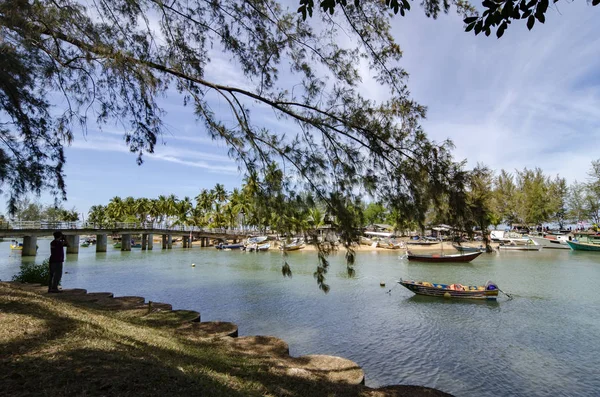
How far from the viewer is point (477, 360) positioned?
8.88 m

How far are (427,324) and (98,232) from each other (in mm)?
43442

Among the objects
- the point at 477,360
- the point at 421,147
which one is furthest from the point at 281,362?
the point at 477,360

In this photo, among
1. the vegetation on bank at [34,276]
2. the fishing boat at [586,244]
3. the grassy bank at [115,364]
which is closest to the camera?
the grassy bank at [115,364]

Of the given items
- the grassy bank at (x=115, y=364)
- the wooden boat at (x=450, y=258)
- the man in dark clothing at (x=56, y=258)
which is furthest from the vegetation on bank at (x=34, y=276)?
the wooden boat at (x=450, y=258)

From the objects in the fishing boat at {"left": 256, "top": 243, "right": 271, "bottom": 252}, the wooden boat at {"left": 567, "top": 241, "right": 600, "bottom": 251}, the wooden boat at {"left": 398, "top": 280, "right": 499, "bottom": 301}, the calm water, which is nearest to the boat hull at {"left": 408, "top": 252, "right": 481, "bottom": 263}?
the calm water

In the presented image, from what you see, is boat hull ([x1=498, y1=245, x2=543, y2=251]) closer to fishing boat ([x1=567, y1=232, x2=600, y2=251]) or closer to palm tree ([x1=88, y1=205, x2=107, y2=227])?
fishing boat ([x1=567, y1=232, x2=600, y2=251])

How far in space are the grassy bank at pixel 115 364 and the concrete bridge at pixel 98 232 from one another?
23.6 metres

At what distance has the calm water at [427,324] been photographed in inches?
316

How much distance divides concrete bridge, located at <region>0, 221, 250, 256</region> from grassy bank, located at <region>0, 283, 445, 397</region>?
77.5ft

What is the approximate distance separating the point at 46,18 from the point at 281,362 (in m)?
6.63

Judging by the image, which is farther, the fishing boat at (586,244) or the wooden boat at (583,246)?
the fishing boat at (586,244)

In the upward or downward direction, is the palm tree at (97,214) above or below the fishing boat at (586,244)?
above

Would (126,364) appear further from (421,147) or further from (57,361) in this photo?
(421,147)

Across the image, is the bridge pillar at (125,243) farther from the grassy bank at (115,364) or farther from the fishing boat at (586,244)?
the fishing boat at (586,244)
